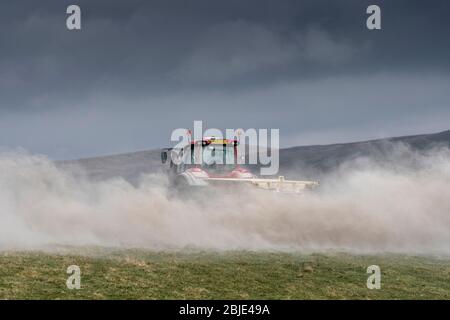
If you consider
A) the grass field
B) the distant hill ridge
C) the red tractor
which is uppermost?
the distant hill ridge

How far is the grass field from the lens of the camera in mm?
11453

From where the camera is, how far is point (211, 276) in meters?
13.1

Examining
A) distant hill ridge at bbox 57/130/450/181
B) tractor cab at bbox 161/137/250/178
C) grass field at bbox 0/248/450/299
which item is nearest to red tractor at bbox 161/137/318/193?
tractor cab at bbox 161/137/250/178

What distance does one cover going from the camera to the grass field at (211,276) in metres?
11.5

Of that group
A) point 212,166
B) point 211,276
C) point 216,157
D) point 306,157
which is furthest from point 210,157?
point 306,157

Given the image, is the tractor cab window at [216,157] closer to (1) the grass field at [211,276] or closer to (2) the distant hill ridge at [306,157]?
(1) the grass field at [211,276]

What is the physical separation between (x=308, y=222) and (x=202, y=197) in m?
4.40

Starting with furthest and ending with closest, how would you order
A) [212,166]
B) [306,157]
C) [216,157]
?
[306,157] < [216,157] < [212,166]

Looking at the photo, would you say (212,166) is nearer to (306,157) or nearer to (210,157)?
(210,157)

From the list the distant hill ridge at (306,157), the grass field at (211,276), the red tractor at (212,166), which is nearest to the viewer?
the grass field at (211,276)

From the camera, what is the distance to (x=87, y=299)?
34.9 ft

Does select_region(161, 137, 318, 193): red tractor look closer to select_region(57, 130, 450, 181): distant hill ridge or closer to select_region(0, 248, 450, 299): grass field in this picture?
select_region(0, 248, 450, 299): grass field

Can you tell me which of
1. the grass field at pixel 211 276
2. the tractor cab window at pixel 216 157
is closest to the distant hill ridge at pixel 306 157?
the tractor cab window at pixel 216 157
